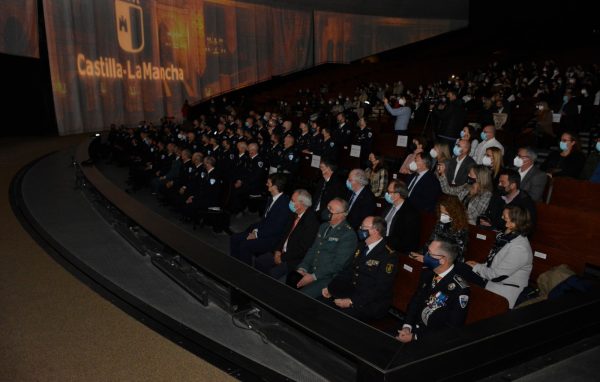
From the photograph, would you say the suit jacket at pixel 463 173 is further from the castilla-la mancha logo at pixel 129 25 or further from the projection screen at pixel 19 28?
the castilla-la mancha logo at pixel 129 25

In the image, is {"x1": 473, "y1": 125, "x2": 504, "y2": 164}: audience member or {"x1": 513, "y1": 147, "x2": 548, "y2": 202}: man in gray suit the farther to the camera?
{"x1": 473, "y1": 125, "x2": 504, "y2": 164}: audience member

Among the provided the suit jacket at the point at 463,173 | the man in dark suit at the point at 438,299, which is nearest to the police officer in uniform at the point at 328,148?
the suit jacket at the point at 463,173

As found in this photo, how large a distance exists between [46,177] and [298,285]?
21.4 ft

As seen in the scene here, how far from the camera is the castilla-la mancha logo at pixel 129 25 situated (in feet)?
51.4

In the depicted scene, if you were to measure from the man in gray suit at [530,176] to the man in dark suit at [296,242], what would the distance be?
210cm

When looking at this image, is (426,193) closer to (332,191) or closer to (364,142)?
(332,191)

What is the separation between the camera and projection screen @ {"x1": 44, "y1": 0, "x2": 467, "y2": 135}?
49.3ft

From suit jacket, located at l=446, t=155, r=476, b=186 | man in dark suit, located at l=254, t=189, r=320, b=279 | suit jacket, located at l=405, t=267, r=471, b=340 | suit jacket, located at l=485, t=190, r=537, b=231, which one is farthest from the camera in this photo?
suit jacket, located at l=446, t=155, r=476, b=186

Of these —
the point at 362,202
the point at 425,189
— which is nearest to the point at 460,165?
the point at 425,189

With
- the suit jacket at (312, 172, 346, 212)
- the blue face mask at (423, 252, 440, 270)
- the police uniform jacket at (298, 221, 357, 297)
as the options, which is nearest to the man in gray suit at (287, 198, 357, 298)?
the police uniform jacket at (298, 221, 357, 297)

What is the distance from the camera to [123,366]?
2230 millimetres

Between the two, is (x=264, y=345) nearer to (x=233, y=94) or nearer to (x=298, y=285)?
(x=298, y=285)

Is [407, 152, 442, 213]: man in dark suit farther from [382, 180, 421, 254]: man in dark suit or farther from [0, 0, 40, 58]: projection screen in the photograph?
[0, 0, 40, 58]: projection screen

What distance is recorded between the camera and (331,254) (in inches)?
139
